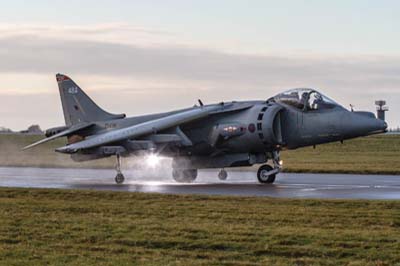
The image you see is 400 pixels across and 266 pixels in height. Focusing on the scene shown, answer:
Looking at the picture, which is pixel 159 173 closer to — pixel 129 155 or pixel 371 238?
pixel 129 155

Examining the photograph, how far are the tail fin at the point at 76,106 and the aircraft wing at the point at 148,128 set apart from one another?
3126 millimetres

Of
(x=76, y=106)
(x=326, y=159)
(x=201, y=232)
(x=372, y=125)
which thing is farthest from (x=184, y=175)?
Result: (x=326, y=159)

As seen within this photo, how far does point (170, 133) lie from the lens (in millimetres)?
26391

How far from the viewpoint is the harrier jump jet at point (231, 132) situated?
24.4 meters

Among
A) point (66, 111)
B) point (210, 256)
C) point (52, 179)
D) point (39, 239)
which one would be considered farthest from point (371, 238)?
point (66, 111)

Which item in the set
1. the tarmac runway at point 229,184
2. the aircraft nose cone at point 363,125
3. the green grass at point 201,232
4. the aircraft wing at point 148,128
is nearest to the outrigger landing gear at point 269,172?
the tarmac runway at point 229,184

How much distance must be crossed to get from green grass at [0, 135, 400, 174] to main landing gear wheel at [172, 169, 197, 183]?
6.18 meters

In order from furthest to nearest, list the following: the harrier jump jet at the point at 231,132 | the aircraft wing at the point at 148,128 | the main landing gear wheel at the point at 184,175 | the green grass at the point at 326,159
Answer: the green grass at the point at 326,159 → the main landing gear wheel at the point at 184,175 → the aircraft wing at the point at 148,128 → the harrier jump jet at the point at 231,132

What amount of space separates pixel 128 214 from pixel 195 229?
2.71 m

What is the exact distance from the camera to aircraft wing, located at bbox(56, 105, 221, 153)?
26.1m

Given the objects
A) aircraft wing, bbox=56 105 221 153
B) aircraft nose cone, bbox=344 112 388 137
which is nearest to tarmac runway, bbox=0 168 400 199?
aircraft wing, bbox=56 105 221 153

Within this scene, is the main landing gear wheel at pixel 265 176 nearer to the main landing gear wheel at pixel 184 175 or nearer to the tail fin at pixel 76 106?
the main landing gear wheel at pixel 184 175

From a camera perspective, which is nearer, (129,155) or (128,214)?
(128,214)

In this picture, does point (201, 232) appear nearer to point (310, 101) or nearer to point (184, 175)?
point (310, 101)
